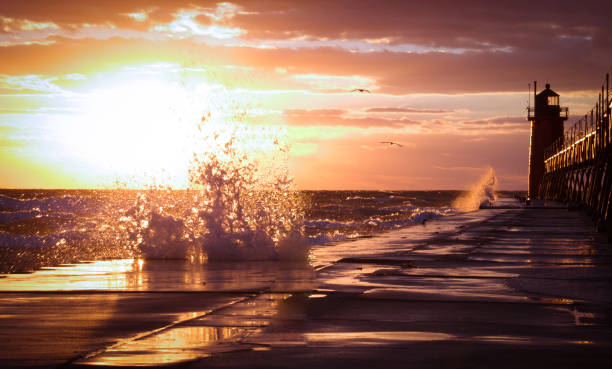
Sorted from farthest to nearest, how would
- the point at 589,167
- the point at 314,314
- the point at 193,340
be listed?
the point at 589,167
the point at 314,314
the point at 193,340

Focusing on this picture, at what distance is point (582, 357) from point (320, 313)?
2.48 meters

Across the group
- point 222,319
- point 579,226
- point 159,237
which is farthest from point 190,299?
point 579,226

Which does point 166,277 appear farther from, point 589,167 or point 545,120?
point 545,120

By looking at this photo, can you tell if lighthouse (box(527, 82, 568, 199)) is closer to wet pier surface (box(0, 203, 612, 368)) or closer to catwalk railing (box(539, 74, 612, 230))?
catwalk railing (box(539, 74, 612, 230))

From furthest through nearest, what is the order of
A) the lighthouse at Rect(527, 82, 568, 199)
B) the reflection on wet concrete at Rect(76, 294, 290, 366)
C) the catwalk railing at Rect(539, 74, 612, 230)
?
the lighthouse at Rect(527, 82, 568, 199)
the catwalk railing at Rect(539, 74, 612, 230)
the reflection on wet concrete at Rect(76, 294, 290, 366)

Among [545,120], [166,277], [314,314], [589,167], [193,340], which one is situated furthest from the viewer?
[545,120]

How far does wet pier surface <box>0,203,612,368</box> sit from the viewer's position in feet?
15.7

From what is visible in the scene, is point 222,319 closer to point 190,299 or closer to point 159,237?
point 190,299

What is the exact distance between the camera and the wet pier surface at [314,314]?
4773 millimetres

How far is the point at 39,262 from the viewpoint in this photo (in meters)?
18.1

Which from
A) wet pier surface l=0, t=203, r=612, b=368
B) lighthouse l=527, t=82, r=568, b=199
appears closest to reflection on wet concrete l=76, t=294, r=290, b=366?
wet pier surface l=0, t=203, r=612, b=368

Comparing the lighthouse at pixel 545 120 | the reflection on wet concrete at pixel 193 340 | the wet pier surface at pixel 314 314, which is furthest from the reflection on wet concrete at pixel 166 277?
the lighthouse at pixel 545 120

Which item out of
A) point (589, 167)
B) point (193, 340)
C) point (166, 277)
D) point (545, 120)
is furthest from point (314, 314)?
point (545, 120)

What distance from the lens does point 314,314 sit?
650 centimetres
